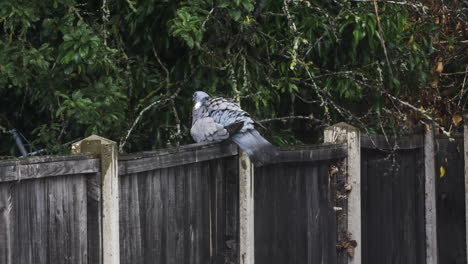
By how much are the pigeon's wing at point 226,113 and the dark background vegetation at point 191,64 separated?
0.47 meters

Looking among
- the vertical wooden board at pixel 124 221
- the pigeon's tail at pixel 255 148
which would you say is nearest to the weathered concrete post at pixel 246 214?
the pigeon's tail at pixel 255 148

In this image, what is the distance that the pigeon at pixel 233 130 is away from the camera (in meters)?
4.74

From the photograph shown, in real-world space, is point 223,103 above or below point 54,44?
below

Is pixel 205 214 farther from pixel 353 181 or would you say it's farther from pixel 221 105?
pixel 353 181

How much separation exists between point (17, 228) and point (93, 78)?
9.22ft

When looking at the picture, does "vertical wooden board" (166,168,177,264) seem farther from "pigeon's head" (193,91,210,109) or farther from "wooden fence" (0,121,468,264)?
"pigeon's head" (193,91,210,109)

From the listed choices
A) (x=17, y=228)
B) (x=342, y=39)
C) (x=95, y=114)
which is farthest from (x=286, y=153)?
(x=17, y=228)

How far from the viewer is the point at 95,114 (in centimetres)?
533

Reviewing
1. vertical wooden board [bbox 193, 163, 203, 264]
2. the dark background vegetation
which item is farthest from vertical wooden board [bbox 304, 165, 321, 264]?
vertical wooden board [bbox 193, 163, 203, 264]

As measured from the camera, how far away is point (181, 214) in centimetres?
431

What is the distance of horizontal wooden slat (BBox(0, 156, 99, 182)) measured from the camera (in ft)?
10.3

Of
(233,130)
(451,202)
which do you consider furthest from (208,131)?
(451,202)

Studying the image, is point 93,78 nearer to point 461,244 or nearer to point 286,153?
point 286,153

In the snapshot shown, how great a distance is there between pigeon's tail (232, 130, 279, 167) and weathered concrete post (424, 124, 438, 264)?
2568 millimetres
